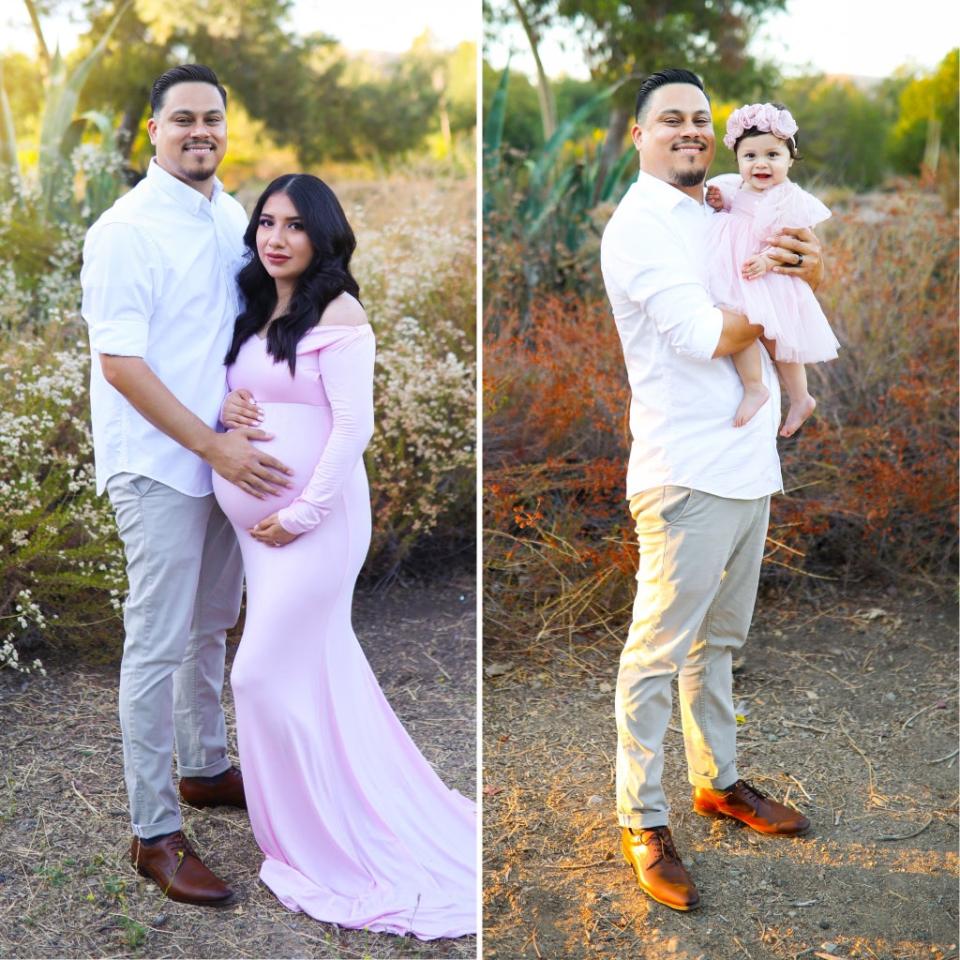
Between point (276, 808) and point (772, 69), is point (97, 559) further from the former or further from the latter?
point (772, 69)

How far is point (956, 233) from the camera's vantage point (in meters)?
5.83

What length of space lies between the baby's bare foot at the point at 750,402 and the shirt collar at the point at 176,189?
1363 millimetres

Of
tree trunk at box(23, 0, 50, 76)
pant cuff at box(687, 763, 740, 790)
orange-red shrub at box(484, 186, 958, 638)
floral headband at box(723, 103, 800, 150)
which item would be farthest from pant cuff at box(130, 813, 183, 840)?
tree trunk at box(23, 0, 50, 76)

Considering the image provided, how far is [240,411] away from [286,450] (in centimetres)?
14

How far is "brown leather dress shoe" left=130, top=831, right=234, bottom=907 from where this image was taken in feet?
8.80

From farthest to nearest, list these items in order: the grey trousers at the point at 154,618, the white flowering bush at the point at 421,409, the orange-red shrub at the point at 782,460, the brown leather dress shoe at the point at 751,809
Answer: the white flowering bush at the point at 421,409
the orange-red shrub at the point at 782,460
the brown leather dress shoe at the point at 751,809
the grey trousers at the point at 154,618

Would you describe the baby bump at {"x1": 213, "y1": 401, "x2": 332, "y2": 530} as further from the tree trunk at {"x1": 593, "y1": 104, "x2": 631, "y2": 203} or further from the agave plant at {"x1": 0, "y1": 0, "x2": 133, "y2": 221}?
the tree trunk at {"x1": 593, "y1": 104, "x2": 631, "y2": 203}

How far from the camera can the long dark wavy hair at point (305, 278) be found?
8.50ft

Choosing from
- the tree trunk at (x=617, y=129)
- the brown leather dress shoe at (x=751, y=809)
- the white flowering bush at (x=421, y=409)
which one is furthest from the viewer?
the tree trunk at (x=617, y=129)

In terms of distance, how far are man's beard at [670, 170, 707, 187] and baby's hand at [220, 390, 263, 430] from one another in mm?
1098

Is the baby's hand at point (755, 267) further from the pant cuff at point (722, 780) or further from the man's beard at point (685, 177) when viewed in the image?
the pant cuff at point (722, 780)

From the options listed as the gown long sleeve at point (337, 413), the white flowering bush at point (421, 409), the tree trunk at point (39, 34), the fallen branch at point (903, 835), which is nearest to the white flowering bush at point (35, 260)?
the white flowering bush at point (421, 409)

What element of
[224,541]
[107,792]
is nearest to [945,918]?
[224,541]

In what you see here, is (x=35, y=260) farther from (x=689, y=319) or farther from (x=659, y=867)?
(x=659, y=867)
